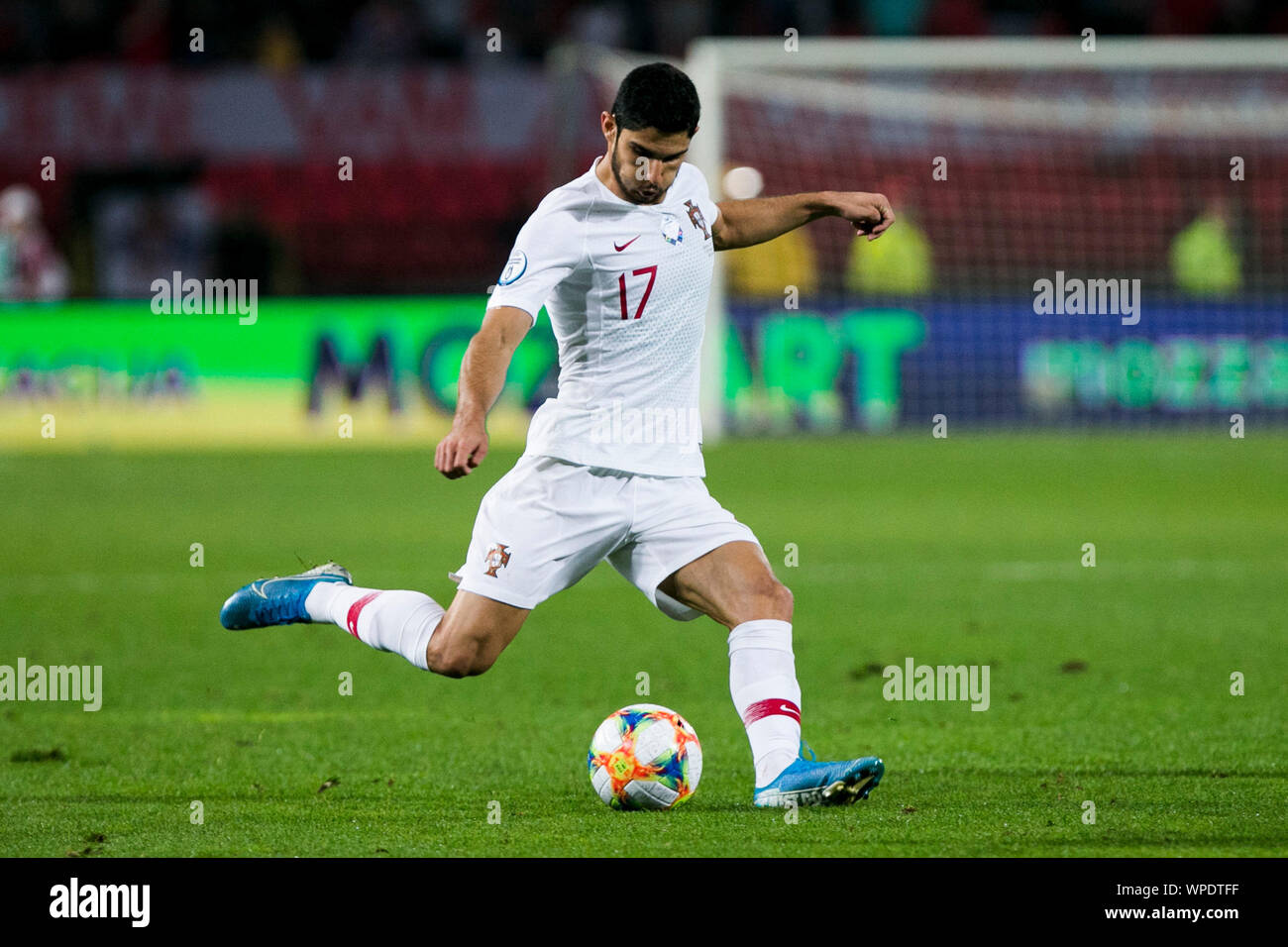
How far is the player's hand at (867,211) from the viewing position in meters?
5.38

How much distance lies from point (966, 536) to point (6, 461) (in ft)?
31.7

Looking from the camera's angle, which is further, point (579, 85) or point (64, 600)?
point (579, 85)

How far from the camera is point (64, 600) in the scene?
962 centimetres

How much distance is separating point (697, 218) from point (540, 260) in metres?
0.55

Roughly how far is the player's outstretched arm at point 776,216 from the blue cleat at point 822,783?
1553mm

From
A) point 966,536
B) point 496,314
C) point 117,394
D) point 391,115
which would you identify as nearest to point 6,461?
point 117,394

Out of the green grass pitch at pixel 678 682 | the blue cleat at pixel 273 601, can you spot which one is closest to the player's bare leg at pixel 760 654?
the green grass pitch at pixel 678 682

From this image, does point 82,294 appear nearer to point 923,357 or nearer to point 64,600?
point 923,357

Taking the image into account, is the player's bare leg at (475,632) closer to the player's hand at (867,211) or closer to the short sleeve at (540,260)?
the short sleeve at (540,260)

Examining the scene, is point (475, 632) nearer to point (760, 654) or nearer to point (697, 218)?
point (760, 654)

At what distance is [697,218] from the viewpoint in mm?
5281

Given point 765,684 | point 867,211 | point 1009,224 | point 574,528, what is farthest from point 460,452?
point 1009,224

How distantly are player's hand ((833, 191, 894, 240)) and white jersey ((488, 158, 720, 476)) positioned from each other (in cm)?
39

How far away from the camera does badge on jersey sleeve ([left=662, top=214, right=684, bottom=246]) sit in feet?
16.9
